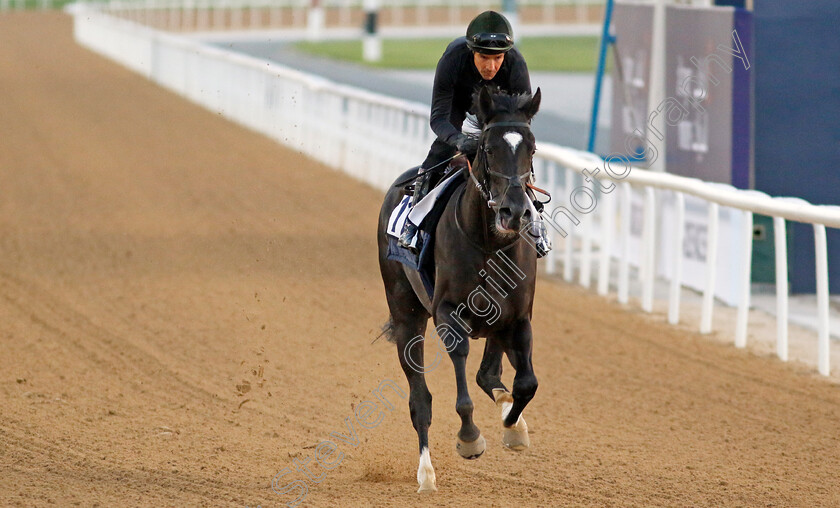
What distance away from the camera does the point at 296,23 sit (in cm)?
5841

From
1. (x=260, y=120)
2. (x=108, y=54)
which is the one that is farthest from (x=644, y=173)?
(x=108, y=54)

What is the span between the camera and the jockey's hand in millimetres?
5629

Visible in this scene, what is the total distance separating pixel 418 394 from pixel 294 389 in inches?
78.9

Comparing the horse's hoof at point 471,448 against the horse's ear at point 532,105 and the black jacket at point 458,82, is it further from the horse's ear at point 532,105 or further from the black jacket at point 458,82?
the horse's ear at point 532,105

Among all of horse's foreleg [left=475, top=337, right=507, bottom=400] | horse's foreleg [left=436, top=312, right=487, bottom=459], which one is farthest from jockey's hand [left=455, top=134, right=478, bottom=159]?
horse's foreleg [left=475, top=337, right=507, bottom=400]

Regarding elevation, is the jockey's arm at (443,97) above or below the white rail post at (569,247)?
above

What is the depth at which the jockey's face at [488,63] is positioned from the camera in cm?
577

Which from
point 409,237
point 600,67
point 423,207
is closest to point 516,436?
point 409,237

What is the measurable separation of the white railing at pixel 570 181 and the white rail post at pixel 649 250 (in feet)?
0.03

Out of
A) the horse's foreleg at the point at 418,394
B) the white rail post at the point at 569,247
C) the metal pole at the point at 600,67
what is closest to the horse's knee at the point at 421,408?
the horse's foreleg at the point at 418,394

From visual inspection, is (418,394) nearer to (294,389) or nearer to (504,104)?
(504,104)

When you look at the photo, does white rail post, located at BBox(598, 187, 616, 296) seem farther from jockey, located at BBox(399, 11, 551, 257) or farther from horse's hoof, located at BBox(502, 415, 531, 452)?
horse's hoof, located at BBox(502, 415, 531, 452)

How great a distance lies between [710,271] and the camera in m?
9.42

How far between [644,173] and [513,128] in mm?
5751
